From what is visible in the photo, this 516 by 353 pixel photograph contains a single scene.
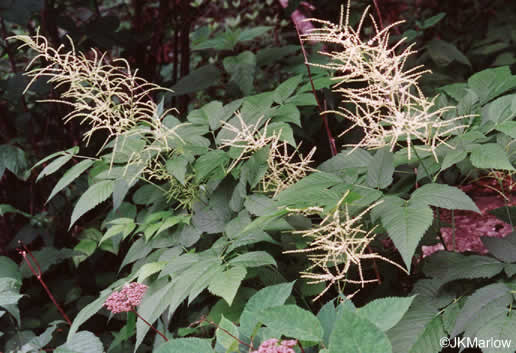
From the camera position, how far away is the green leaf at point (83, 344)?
148 cm

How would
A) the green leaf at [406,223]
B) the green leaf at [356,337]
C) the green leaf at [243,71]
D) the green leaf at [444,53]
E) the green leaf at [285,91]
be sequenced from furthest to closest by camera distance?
the green leaf at [444,53], the green leaf at [243,71], the green leaf at [285,91], the green leaf at [406,223], the green leaf at [356,337]

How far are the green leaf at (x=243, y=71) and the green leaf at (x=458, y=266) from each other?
3.49ft

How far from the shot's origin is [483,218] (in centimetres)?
269

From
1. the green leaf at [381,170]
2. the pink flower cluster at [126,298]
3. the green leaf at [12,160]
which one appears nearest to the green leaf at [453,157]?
the green leaf at [381,170]

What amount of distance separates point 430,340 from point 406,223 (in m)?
0.32

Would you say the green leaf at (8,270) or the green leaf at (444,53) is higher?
the green leaf at (444,53)

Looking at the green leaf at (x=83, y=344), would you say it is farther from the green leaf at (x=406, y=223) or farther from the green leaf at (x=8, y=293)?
the green leaf at (x=406, y=223)

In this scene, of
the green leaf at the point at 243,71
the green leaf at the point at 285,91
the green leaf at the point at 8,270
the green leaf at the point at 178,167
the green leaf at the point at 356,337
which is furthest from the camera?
the green leaf at the point at 243,71

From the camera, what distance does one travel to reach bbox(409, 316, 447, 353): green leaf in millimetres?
1163

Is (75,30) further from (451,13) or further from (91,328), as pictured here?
(451,13)

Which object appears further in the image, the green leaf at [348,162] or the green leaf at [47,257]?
the green leaf at [47,257]

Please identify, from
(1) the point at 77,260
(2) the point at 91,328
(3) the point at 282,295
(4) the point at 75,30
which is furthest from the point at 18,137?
(3) the point at 282,295

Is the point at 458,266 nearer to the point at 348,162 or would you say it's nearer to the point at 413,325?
the point at 413,325

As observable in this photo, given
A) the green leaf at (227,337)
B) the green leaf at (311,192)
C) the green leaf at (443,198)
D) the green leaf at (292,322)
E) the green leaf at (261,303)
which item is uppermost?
the green leaf at (311,192)
